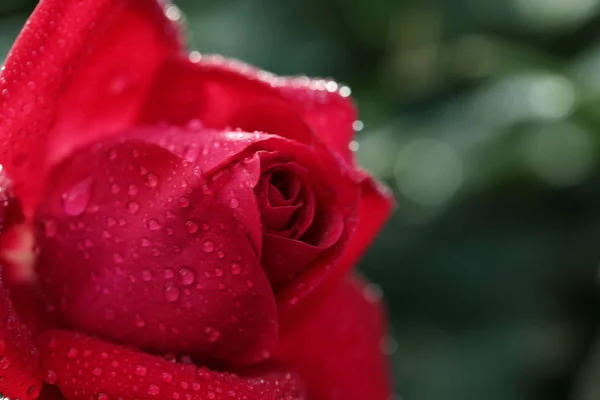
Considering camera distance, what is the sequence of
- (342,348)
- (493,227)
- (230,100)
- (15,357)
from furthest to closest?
(493,227)
(342,348)
(230,100)
(15,357)

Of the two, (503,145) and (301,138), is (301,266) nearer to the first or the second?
(301,138)

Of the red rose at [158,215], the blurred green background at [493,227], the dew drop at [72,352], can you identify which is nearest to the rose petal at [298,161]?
the red rose at [158,215]

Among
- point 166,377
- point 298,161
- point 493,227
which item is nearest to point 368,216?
point 298,161

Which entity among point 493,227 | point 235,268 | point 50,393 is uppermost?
point 235,268

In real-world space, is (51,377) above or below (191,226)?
below

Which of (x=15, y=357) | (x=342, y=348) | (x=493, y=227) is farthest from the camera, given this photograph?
(x=493, y=227)

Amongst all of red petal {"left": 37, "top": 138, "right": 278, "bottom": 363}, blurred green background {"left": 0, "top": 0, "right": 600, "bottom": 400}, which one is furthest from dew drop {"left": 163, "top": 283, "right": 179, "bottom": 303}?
blurred green background {"left": 0, "top": 0, "right": 600, "bottom": 400}

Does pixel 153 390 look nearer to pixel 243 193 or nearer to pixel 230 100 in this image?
pixel 243 193
